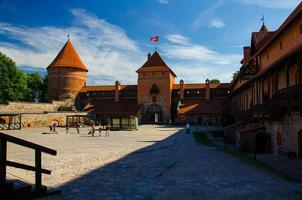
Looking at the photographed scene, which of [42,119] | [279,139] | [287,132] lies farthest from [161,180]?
[42,119]

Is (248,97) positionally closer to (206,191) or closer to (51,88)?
(206,191)

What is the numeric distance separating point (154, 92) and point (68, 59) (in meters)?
19.8

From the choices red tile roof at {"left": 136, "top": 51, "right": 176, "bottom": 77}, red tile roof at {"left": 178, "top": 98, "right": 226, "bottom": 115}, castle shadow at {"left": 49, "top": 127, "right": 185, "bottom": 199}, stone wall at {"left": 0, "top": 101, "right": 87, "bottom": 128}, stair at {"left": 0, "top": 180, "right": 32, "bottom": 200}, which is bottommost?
castle shadow at {"left": 49, "top": 127, "right": 185, "bottom": 199}

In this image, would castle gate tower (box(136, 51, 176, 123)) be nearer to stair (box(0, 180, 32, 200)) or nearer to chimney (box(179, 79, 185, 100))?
chimney (box(179, 79, 185, 100))

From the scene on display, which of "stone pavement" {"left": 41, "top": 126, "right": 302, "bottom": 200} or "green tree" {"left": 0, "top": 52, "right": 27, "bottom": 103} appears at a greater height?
"green tree" {"left": 0, "top": 52, "right": 27, "bottom": 103}

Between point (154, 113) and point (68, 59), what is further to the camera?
point (68, 59)

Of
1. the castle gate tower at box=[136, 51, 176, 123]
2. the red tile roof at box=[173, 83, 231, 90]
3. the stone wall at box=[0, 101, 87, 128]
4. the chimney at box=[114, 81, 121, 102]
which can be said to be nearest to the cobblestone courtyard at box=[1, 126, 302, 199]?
the stone wall at box=[0, 101, 87, 128]

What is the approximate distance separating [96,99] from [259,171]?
56.3 meters

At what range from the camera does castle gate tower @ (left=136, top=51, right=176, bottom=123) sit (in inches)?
2341

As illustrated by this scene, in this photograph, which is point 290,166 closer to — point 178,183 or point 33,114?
point 178,183

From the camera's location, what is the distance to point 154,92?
59781 mm

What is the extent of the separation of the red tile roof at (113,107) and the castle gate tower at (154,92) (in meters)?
1.64

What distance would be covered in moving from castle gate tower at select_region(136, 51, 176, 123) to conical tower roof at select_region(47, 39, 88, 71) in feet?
45.3

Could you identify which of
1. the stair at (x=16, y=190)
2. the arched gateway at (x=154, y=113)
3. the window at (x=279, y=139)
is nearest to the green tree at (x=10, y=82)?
the arched gateway at (x=154, y=113)
